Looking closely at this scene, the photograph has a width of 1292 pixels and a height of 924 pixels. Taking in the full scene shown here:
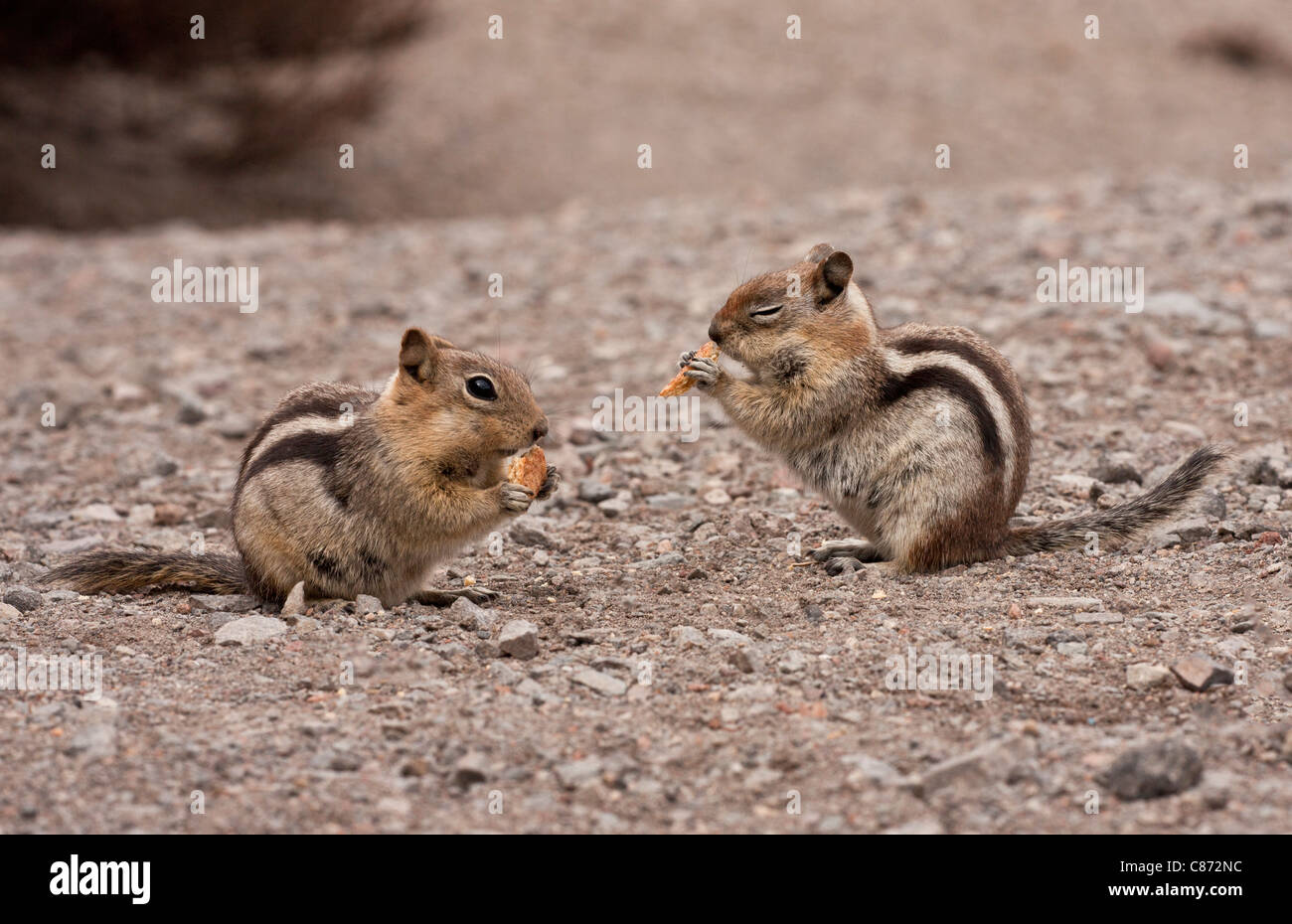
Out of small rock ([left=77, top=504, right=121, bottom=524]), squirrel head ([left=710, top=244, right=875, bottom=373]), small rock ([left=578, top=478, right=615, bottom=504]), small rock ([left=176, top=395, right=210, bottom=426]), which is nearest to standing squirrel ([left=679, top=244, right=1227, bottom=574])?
squirrel head ([left=710, top=244, right=875, bottom=373])

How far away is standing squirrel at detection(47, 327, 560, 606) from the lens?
212 inches

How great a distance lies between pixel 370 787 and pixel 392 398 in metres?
1.90

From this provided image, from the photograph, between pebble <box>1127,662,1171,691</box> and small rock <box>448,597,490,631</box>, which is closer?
pebble <box>1127,662,1171,691</box>

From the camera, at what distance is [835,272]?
5.94 m

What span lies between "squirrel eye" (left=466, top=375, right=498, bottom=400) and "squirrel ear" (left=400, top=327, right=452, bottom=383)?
0.59 feet

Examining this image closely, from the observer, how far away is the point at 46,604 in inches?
218

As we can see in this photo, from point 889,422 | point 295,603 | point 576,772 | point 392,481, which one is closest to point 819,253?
point 889,422

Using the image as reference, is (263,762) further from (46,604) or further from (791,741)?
(46,604)

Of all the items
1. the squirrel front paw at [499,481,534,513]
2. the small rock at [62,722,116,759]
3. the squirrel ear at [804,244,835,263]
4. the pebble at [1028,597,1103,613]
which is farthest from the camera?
the squirrel ear at [804,244,835,263]

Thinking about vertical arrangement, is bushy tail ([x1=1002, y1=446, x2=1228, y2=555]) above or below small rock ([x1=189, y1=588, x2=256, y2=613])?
above

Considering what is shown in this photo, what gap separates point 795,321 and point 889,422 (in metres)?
0.60

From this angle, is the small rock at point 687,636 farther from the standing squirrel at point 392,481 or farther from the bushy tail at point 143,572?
the bushy tail at point 143,572

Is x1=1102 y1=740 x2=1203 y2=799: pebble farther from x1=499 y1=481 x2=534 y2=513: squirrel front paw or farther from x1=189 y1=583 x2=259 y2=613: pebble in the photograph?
x1=189 y1=583 x2=259 y2=613: pebble

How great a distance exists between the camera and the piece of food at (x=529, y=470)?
18.2 feet
